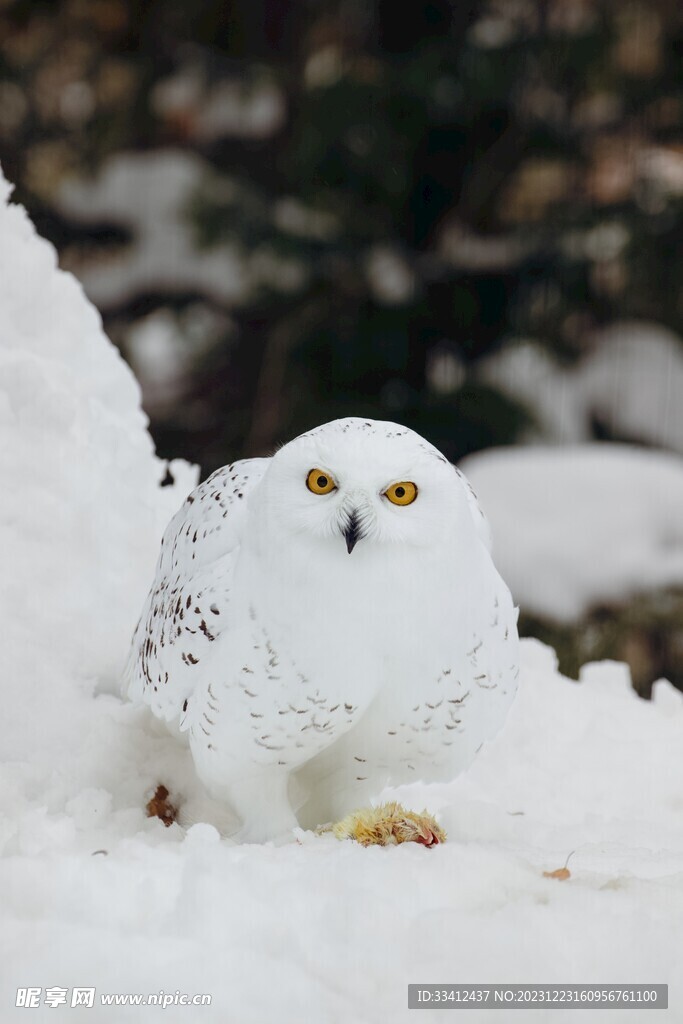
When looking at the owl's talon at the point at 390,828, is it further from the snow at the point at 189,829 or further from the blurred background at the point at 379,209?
the blurred background at the point at 379,209

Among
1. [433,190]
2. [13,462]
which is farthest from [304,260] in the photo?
[13,462]

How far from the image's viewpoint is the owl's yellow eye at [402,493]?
3.85 ft

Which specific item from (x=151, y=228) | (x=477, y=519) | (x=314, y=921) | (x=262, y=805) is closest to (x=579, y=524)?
(x=151, y=228)

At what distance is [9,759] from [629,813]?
2.45 ft

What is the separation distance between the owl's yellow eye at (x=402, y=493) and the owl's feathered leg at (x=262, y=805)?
0.34 m

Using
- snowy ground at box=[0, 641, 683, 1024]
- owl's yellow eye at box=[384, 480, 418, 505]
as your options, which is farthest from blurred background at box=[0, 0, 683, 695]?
snowy ground at box=[0, 641, 683, 1024]

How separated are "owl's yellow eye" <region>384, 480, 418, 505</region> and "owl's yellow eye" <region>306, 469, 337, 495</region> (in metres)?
0.05

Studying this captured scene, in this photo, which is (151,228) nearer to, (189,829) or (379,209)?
(379,209)

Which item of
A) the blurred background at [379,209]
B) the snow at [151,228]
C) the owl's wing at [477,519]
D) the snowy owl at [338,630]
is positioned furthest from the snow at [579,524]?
the snowy owl at [338,630]

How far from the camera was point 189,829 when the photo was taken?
1158 mm

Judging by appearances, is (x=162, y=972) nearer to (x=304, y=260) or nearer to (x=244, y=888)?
(x=244, y=888)

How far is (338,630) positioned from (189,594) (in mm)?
214

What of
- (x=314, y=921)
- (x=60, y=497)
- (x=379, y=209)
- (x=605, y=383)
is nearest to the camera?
(x=314, y=921)

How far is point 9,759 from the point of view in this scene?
4.71 feet
